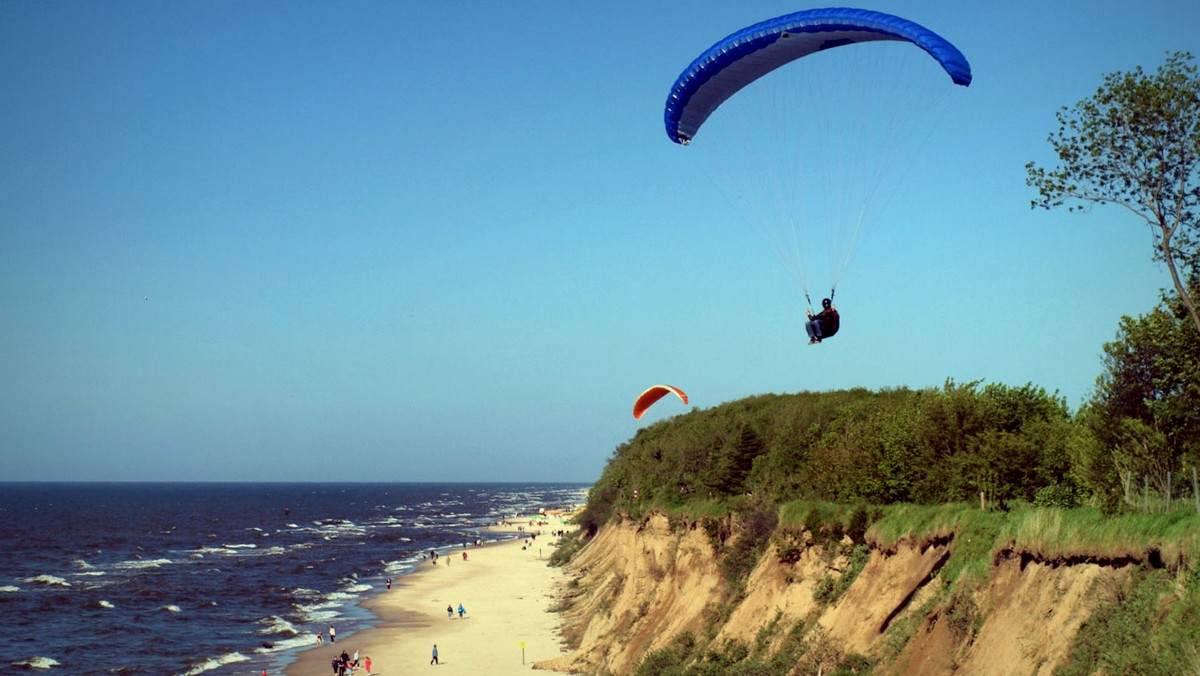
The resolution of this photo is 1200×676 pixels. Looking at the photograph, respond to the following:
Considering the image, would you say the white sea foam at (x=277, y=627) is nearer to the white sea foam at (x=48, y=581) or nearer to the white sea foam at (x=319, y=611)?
the white sea foam at (x=319, y=611)

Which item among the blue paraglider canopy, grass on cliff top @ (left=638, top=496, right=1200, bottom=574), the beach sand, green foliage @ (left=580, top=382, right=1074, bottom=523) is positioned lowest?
the beach sand

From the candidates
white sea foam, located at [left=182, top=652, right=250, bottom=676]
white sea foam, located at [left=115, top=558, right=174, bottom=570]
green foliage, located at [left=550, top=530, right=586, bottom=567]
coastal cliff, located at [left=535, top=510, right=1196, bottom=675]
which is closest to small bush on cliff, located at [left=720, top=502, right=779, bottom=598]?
coastal cliff, located at [left=535, top=510, right=1196, bottom=675]

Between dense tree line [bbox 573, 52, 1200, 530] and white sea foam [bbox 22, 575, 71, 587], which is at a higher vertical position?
dense tree line [bbox 573, 52, 1200, 530]

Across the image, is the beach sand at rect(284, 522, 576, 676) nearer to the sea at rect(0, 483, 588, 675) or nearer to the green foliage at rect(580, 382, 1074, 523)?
the sea at rect(0, 483, 588, 675)

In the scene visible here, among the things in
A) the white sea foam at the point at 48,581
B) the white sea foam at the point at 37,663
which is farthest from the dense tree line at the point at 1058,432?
the white sea foam at the point at 48,581

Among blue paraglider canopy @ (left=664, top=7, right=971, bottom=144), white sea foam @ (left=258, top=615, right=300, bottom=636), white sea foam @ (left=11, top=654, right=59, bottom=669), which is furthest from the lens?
white sea foam @ (left=258, top=615, right=300, bottom=636)

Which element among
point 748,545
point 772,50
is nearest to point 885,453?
point 748,545

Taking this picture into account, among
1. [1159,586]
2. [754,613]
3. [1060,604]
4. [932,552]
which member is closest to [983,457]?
[932,552]
